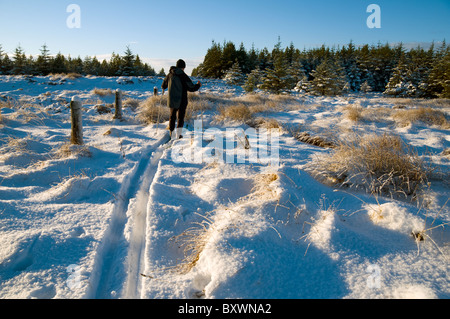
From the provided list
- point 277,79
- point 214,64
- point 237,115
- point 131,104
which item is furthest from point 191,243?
point 214,64

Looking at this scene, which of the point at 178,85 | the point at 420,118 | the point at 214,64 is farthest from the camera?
the point at 214,64

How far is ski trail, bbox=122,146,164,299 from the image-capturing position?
1807 millimetres

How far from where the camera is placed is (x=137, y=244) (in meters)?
2.31

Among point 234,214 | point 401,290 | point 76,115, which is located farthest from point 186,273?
point 76,115

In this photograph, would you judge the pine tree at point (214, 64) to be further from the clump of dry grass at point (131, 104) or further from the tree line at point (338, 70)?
the clump of dry grass at point (131, 104)

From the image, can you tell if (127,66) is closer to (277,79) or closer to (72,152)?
(277,79)

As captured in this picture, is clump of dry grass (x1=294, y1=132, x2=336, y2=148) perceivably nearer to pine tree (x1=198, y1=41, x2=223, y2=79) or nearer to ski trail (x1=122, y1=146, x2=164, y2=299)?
ski trail (x1=122, y1=146, x2=164, y2=299)

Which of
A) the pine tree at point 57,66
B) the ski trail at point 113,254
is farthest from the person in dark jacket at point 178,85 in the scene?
the pine tree at point 57,66

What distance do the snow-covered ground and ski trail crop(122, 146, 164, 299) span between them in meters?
0.01

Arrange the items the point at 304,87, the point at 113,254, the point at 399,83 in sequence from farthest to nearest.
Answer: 1. the point at 399,83
2. the point at 304,87
3. the point at 113,254

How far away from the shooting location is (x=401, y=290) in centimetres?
156

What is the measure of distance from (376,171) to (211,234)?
2.46 metres

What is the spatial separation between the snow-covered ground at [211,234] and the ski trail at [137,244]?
0.01 meters

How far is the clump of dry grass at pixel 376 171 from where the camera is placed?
2.84 m
